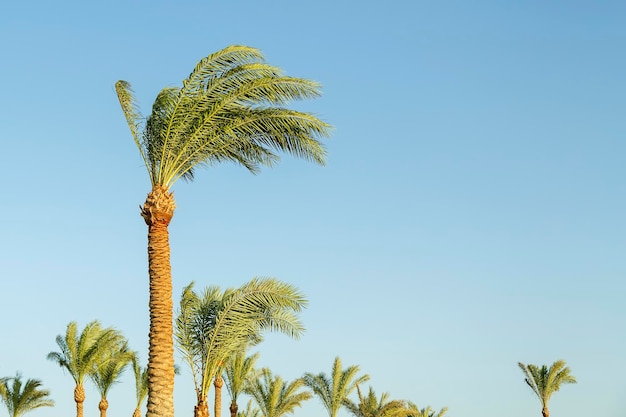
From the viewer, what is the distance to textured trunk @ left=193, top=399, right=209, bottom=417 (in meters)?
24.0

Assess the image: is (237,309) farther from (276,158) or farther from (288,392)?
(288,392)

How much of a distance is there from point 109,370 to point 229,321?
2166 centimetres

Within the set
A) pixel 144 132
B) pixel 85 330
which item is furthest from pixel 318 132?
pixel 85 330

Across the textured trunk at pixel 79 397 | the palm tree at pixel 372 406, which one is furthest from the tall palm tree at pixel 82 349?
the palm tree at pixel 372 406

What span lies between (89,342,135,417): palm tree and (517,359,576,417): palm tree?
81.6 ft

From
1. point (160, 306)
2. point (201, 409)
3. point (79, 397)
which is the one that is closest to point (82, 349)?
point (79, 397)

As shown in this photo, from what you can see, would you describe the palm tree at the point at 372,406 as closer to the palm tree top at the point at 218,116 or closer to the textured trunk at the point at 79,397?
the textured trunk at the point at 79,397

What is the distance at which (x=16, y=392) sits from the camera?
140 feet

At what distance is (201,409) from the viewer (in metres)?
24.0

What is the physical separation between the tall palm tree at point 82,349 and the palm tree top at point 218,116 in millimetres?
22816

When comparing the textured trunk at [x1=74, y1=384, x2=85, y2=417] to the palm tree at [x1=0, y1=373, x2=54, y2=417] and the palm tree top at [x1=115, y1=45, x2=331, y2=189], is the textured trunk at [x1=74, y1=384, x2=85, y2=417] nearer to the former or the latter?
→ the palm tree at [x1=0, y1=373, x2=54, y2=417]

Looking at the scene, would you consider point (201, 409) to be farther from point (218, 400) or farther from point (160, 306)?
point (218, 400)

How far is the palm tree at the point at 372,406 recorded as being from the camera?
154 feet

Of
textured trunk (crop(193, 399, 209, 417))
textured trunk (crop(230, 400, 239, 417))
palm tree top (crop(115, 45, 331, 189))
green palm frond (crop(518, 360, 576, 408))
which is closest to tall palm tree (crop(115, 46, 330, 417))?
palm tree top (crop(115, 45, 331, 189))
